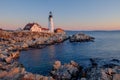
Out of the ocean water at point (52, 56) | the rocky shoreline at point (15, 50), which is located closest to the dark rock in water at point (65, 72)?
the ocean water at point (52, 56)

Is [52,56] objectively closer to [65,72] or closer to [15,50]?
[15,50]

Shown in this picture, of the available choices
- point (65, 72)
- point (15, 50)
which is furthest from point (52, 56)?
point (65, 72)

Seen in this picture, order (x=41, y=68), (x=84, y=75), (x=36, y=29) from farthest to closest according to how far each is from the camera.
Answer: (x=36, y=29) → (x=41, y=68) → (x=84, y=75)

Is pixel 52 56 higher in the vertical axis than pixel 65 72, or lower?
lower

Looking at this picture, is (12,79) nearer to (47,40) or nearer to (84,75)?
(84,75)

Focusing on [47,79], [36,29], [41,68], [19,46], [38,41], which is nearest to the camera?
[47,79]

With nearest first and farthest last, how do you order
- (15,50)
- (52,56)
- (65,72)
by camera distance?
1. (65,72)
2. (52,56)
3. (15,50)

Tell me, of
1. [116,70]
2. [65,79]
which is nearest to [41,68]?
[65,79]

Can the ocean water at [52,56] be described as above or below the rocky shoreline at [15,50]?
below

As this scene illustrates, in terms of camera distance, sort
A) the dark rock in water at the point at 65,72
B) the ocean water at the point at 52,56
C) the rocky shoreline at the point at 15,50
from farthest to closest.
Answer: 1. the ocean water at the point at 52,56
2. the dark rock in water at the point at 65,72
3. the rocky shoreline at the point at 15,50

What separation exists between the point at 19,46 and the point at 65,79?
125 feet

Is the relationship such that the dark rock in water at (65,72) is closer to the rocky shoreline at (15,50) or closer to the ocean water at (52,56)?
the ocean water at (52,56)

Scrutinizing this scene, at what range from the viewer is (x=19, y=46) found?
65188 millimetres

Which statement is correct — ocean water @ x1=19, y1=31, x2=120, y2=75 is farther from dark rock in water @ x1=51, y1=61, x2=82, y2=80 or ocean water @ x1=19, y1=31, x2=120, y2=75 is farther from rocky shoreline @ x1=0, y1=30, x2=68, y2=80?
dark rock in water @ x1=51, y1=61, x2=82, y2=80
